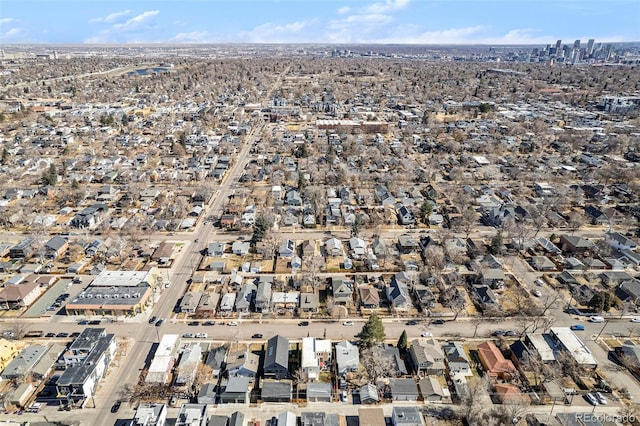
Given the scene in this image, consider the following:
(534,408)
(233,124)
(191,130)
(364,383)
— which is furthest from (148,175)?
(534,408)

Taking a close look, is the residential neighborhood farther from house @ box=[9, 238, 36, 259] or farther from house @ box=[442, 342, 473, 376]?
house @ box=[9, 238, 36, 259]

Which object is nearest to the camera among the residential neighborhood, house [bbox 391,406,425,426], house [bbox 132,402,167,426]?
house [bbox 132,402,167,426]

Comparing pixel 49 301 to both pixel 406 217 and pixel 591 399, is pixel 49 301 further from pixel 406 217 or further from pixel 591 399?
pixel 591 399

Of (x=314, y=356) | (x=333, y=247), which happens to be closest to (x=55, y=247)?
(x=333, y=247)

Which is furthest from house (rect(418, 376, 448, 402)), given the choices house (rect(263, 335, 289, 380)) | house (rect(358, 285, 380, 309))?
house (rect(263, 335, 289, 380))

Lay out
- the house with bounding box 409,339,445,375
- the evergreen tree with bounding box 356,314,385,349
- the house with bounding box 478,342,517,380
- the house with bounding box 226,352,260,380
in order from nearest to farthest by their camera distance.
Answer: the house with bounding box 226,352,260,380 < the house with bounding box 478,342,517,380 < the house with bounding box 409,339,445,375 < the evergreen tree with bounding box 356,314,385,349

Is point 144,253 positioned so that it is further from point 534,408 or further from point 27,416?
point 534,408
